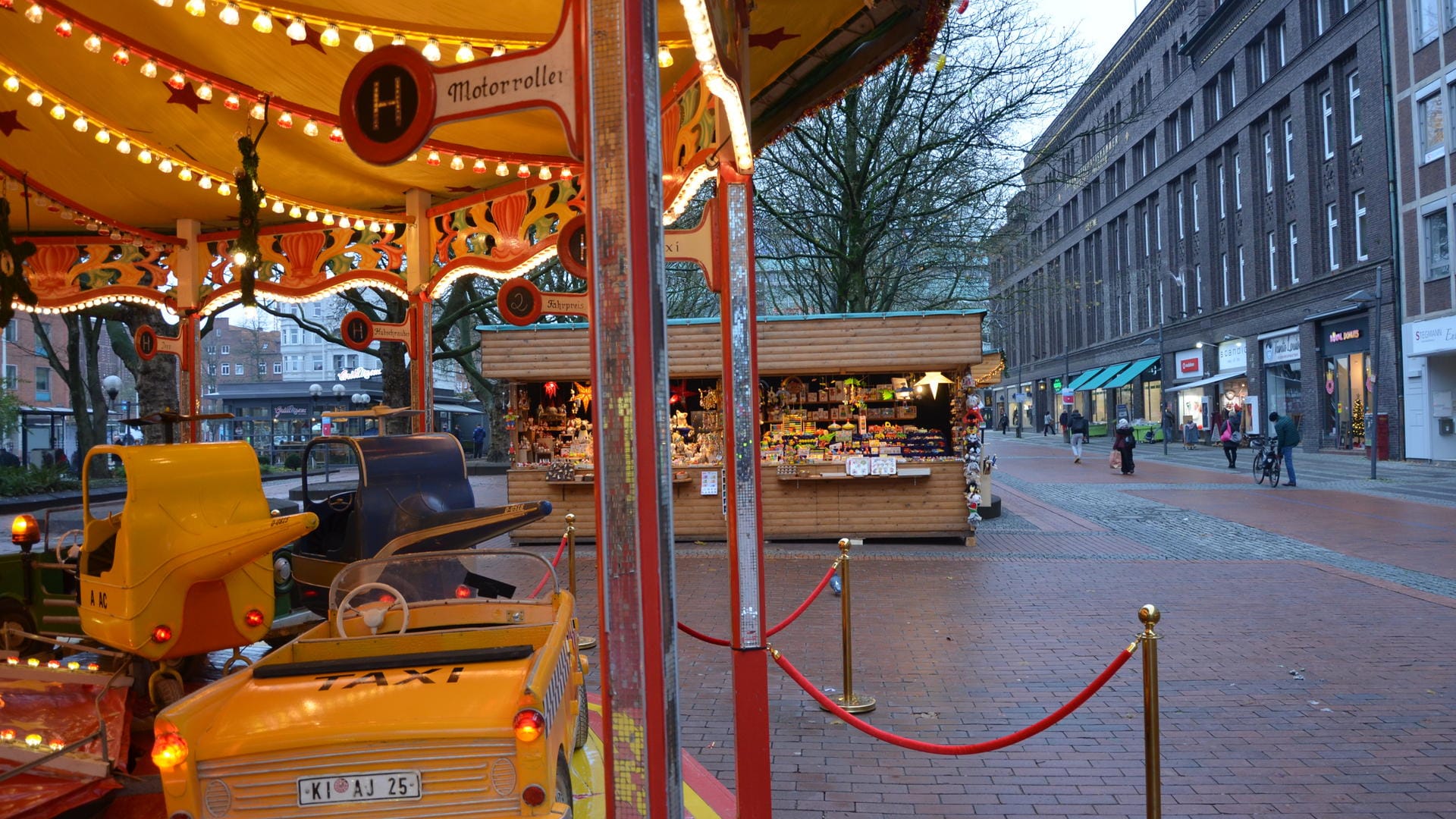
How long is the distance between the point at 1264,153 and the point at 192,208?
36.7 m

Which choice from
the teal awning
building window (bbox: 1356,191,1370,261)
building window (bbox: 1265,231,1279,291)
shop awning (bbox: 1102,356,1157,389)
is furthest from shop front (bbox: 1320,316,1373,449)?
the teal awning

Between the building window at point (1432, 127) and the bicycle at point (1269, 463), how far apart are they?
398 inches

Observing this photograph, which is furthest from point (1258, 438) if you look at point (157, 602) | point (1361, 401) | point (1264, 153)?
point (157, 602)

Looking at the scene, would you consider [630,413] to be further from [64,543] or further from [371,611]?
[64,543]

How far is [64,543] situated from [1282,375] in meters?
36.8

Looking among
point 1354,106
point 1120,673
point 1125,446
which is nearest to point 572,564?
point 1120,673

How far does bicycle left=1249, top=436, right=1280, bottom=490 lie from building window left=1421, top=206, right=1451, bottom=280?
8.07m

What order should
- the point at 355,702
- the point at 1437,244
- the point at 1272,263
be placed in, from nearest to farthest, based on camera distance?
the point at 355,702
the point at 1437,244
the point at 1272,263

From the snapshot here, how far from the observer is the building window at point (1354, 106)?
28594 millimetres

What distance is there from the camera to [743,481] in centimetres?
436

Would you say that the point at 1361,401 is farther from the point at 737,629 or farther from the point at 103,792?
the point at 103,792

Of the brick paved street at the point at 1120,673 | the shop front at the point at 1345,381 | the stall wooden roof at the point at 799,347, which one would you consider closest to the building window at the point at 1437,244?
the shop front at the point at 1345,381

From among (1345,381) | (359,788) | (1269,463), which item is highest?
(1345,381)

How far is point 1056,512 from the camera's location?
56.1ft
